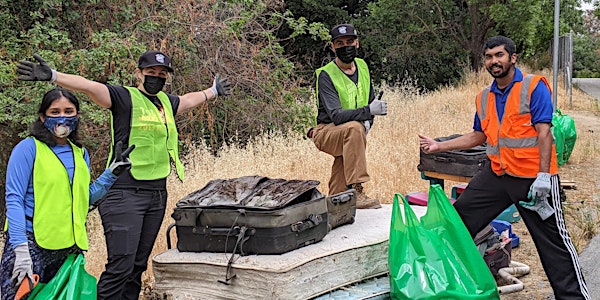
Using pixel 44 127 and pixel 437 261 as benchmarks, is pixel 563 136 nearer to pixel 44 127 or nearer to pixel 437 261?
pixel 437 261

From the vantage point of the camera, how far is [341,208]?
4.74 meters

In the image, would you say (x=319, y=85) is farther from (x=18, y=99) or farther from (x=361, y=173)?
(x=18, y=99)

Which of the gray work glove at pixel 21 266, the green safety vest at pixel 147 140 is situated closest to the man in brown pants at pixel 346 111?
the green safety vest at pixel 147 140

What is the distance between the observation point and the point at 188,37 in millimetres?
9430

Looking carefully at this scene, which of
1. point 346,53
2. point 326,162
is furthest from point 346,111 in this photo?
point 326,162

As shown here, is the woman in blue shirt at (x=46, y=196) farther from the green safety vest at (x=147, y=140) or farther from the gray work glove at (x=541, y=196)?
the gray work glove at (x=541, y=196)

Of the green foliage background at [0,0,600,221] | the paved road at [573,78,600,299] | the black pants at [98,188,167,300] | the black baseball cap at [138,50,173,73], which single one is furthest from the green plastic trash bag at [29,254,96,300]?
the green foliage background at [0,0,600,221]

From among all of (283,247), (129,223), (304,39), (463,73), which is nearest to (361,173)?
→ (283,247)

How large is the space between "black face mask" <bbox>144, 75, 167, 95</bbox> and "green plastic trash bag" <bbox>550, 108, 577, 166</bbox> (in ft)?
22.9

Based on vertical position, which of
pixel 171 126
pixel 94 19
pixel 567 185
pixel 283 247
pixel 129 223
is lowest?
pixel 567 185

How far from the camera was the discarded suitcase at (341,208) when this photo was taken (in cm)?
463

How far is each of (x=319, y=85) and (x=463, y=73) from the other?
19.2 meters

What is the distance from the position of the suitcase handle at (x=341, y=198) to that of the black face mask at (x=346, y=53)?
46.6 inches

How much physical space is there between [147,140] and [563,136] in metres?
7.64
